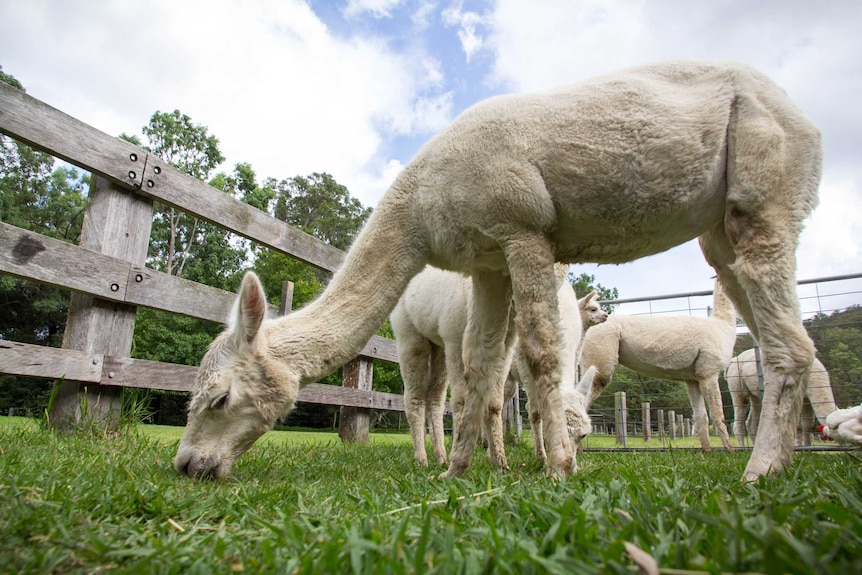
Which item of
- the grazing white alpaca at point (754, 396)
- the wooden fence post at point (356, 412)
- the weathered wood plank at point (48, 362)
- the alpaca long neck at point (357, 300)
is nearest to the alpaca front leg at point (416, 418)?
the wooden fence post at point (356, 412)

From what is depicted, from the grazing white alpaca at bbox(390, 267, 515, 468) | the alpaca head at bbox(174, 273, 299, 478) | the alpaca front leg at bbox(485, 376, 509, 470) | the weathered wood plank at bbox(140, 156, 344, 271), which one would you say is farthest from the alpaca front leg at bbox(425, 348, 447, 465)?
the alpaca head at bbox(174, 273, 299, 478)

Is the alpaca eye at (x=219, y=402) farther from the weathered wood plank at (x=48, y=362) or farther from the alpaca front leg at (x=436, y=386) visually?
the alpaca front leg at (x=436, y=386)

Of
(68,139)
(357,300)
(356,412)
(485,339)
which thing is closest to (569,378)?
(485,339)

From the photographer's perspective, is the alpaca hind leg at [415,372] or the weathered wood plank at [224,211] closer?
the weathered wood plank at [224,211]

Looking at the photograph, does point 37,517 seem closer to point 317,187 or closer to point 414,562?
point 414,562

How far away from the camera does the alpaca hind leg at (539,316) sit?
293 centimetres

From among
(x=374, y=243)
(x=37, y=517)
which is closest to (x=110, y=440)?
(x=374, y=243)

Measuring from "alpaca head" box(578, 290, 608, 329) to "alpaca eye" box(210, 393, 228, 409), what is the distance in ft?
22.3

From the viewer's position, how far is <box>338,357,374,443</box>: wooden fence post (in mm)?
7891

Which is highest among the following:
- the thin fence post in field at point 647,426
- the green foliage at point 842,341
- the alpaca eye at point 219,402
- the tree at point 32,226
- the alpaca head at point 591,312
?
the tree at point 32,226

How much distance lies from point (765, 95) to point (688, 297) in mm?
7567

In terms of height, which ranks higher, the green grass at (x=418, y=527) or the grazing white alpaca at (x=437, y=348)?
the grazing white alpaca at (x=437, y=348)

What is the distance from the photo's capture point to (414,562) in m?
0.99

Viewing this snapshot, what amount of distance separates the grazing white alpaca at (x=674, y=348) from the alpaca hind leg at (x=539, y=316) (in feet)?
22.1
